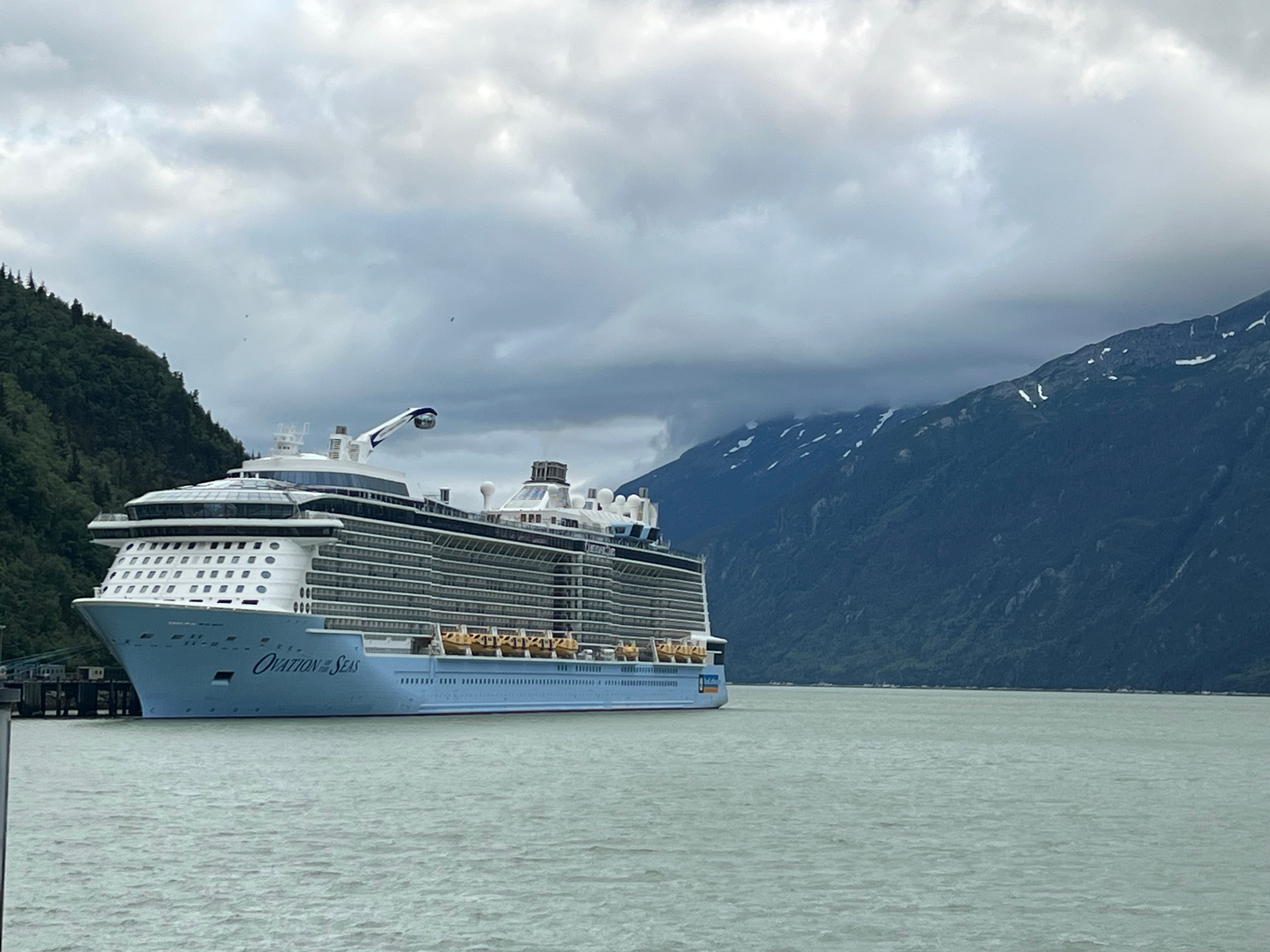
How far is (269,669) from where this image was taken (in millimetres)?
85312

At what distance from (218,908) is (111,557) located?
106 m

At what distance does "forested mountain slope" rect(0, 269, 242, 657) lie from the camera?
125562 mm

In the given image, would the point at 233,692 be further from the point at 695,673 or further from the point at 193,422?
the point at 193,422

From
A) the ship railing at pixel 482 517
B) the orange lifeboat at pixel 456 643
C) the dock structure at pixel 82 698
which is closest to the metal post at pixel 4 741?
the ship railing at pixel 482 517

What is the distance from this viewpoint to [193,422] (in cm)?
17350

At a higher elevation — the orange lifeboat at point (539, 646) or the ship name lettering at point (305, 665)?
the orange lifeboat at point (539, 646)

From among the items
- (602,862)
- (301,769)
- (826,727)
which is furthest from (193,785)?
(826,727)

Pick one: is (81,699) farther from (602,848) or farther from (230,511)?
(602,848)

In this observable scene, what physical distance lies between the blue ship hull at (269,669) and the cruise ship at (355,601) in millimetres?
97

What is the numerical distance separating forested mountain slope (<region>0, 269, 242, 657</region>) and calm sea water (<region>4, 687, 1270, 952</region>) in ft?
159

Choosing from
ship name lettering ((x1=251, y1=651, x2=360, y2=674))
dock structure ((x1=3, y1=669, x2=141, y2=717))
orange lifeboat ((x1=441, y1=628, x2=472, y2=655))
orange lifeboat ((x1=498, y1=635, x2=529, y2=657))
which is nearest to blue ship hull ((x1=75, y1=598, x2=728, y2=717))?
ship name lettering ((x1=251, y1=651, x2=360, y2=674))

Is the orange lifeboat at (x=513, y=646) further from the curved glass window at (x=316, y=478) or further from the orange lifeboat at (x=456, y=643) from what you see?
the curved glass window at (x=316, y=478)

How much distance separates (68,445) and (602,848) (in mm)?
117861

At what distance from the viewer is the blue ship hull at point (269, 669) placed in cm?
8262
